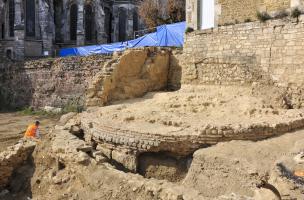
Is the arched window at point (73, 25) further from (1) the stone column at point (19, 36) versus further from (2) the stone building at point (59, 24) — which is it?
(1) the stone column at point (19, 36)

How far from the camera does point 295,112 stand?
33.2 ft

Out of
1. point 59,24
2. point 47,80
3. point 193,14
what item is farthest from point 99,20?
point 193,14

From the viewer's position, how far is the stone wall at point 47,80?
73.5 feet

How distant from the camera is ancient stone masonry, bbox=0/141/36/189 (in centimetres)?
1024

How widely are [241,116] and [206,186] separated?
2.87 metres

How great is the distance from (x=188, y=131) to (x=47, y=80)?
16965mm

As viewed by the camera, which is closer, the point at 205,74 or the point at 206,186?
the point at 206,186

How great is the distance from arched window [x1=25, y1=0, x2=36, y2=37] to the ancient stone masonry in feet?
75.4

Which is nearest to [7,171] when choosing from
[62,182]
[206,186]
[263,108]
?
[62,182]

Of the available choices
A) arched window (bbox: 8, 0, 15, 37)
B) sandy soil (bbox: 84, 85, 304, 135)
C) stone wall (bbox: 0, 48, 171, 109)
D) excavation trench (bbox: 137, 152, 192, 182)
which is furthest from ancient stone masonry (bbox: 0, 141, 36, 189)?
arched window (bbox: 8, 0, 15, 37)

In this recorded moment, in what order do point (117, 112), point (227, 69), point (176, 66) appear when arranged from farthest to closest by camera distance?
point (176, 66)
point (227, 69)
point (117, 112)

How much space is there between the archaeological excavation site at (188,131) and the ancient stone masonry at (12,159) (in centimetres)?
3

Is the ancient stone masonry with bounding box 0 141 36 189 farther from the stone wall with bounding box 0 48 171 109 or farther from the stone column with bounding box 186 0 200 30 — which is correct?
the stone column with bounding box 186 0 200 30

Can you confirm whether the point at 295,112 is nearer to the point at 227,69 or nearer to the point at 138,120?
the point at 227,69
